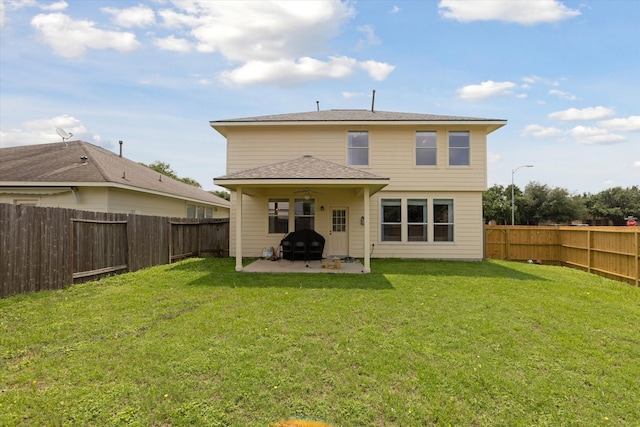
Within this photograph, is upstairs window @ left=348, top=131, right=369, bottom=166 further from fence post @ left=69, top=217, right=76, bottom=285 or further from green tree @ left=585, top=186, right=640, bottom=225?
green tree @ left=585, top=186, right=640, bottom=225

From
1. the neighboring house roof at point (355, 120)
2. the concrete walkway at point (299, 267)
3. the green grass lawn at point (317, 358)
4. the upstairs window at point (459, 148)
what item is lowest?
the green grass lawn at point (317, 358)

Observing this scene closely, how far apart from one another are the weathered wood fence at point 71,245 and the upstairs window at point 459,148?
10.9m

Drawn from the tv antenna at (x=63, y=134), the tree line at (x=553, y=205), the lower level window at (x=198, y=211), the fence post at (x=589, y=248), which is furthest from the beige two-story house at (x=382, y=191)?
the tree line at (x=553, y=205)

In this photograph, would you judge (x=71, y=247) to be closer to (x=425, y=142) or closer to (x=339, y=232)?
(x=339, y=232)

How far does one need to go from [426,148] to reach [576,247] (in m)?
6.68

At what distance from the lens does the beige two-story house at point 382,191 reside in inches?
534

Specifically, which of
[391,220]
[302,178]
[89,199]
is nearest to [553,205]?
[391,220]

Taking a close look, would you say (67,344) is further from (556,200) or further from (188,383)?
(556,200)

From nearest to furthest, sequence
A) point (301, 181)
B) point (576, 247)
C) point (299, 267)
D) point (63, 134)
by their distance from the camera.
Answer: point (301, 181) → point (299, 267) → point (576, 247) → point (63, 134)

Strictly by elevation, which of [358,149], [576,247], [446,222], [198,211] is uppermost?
[358,149]

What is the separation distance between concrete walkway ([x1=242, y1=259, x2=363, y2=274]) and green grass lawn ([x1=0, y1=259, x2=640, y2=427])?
8.47 ft

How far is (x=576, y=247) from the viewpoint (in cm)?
1297

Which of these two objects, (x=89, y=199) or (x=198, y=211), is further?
(x=198, y=211)

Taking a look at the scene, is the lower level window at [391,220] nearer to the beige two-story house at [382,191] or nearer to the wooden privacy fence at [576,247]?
the beige two-story house at [382,191]
